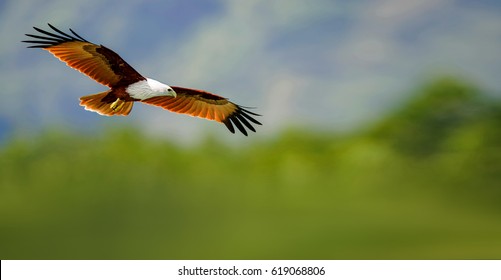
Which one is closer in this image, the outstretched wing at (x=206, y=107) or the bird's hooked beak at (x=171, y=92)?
the bird's hooked beak at (x=171, y=92)

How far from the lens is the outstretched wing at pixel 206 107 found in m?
5.65

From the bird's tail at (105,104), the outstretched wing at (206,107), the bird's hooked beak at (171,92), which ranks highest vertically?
the outstretched wing at (206,107)

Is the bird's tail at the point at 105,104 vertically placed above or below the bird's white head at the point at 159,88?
below

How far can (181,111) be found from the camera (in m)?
5.73

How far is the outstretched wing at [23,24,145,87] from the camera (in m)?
5.17

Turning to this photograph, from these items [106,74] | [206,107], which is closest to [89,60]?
[106,74]

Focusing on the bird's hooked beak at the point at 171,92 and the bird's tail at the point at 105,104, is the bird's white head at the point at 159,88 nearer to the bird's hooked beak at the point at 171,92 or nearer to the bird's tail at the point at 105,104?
the bird's hooked beak at the point at 171,92

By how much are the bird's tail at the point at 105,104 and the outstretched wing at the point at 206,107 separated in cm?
19

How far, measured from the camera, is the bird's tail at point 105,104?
5289 mm

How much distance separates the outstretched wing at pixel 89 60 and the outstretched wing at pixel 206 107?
322 mm

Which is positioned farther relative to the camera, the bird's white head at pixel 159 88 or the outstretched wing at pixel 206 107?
the outstretched wing at pixel 206 107

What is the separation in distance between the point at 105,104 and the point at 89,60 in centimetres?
38

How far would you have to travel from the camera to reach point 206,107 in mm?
5859
